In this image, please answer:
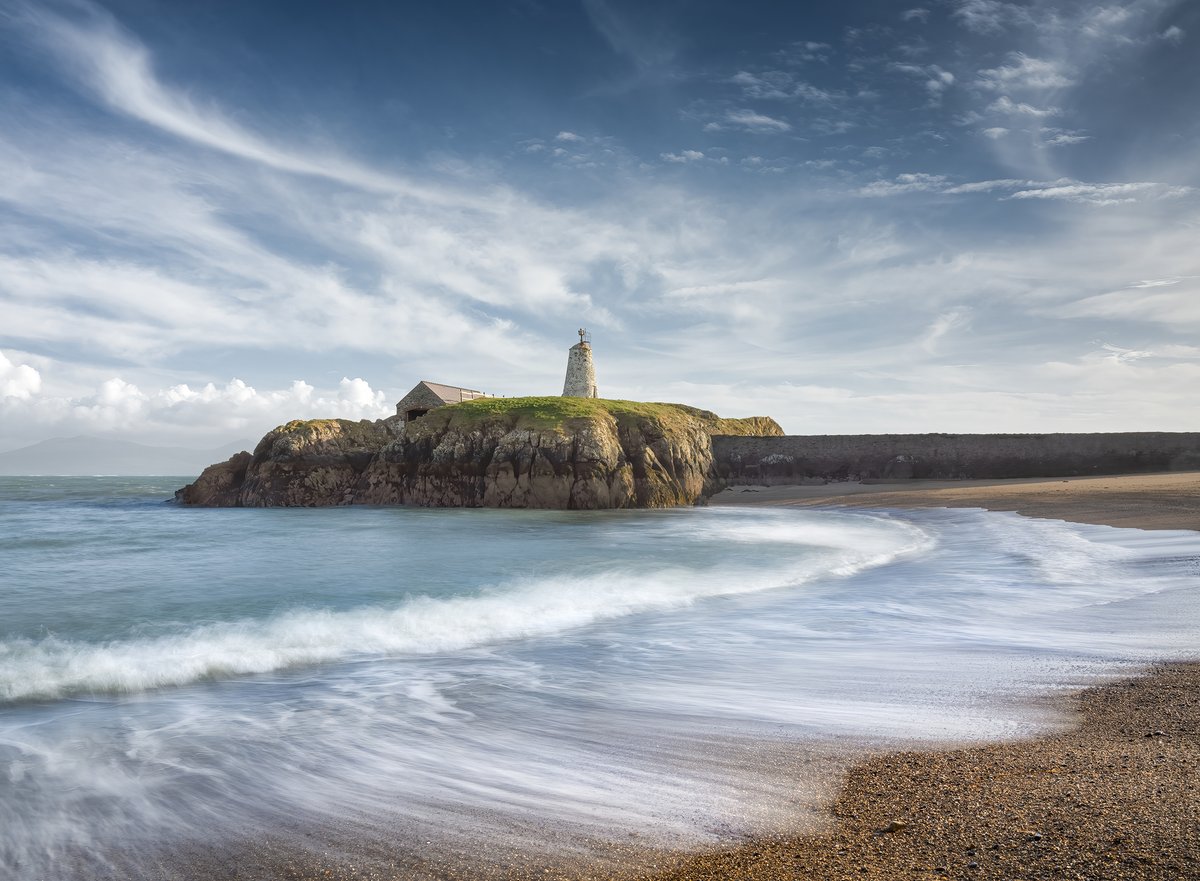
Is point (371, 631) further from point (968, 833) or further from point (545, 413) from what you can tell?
point (545, 413)

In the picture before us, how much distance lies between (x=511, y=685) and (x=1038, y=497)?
25.1 metres

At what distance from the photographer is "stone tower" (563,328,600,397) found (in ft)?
161

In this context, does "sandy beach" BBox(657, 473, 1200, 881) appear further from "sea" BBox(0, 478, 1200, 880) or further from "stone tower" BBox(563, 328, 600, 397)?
"stone tower" BBox(563, 328, 600, 397)

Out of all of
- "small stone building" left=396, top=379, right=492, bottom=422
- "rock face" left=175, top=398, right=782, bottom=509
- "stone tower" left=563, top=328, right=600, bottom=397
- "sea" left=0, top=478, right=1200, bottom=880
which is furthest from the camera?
"stone tower" left=563, top=328, right=600, bottom=397

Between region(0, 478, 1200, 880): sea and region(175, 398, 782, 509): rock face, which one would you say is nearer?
region(0, 478, 1200, 880): sea

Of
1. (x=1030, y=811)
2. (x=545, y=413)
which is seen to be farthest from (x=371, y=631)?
(x=545, y=413)

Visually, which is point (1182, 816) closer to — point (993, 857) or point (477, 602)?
point (993, 857)

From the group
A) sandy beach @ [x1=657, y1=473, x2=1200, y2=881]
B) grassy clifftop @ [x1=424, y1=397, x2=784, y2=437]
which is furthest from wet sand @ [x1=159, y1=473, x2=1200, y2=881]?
grassy clifftop @ [x1=424, y1=397, x2=784, y2=437]

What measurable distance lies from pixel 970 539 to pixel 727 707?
13897 millimetres

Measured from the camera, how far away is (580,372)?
162 feet

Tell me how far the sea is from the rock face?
18.0 m

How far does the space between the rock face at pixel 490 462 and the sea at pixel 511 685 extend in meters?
18.0

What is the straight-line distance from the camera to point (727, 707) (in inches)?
201

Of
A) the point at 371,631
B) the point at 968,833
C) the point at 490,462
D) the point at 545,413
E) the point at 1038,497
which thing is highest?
the point at 545,413
